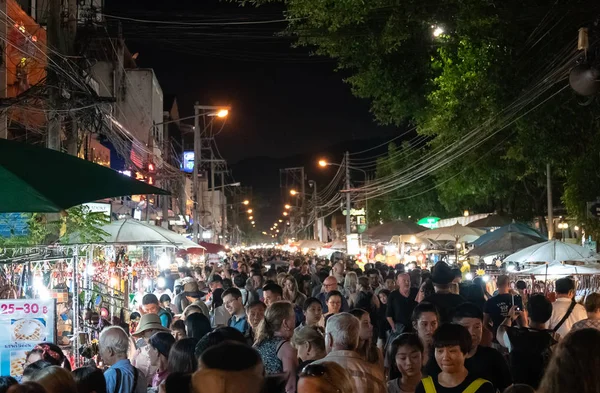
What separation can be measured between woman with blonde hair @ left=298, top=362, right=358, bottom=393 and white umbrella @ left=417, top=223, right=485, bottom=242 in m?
21.5

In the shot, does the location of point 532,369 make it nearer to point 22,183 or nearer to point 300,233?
point 22,183

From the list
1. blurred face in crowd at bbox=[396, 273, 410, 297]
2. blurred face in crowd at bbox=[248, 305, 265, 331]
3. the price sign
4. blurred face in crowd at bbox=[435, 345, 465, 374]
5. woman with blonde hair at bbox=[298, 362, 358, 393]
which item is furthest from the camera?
blurred face in crowd at bbox=[396, 273, 410, 297]

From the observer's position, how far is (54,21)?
12297mm

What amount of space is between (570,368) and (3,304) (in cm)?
520

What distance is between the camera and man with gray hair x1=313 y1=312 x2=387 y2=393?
5078mm

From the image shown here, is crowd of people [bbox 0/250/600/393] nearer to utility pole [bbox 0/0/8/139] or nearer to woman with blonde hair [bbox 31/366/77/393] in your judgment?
woman with blonde hair [bbox 31/366/77/393]

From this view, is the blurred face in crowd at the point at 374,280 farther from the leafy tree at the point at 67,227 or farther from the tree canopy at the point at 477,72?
the leafy tree at the point at 67,227

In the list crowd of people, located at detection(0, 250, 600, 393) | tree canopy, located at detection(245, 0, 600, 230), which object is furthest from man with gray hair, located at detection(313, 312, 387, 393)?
tree canopy, located at detection(245, 0, 600, 230)

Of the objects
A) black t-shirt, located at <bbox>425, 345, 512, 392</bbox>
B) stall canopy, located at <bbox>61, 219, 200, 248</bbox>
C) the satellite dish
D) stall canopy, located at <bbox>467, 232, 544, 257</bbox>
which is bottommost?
black t-shirt, located at <bbox>425, 345, 512, 392</bbox>

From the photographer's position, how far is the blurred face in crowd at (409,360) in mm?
5715

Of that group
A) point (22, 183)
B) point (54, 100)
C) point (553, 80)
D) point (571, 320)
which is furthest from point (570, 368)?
point (553, 80)

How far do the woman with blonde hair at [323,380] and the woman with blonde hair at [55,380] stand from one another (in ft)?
5.32

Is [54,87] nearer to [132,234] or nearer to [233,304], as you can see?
[132,234]

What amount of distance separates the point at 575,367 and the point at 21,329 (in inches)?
203
